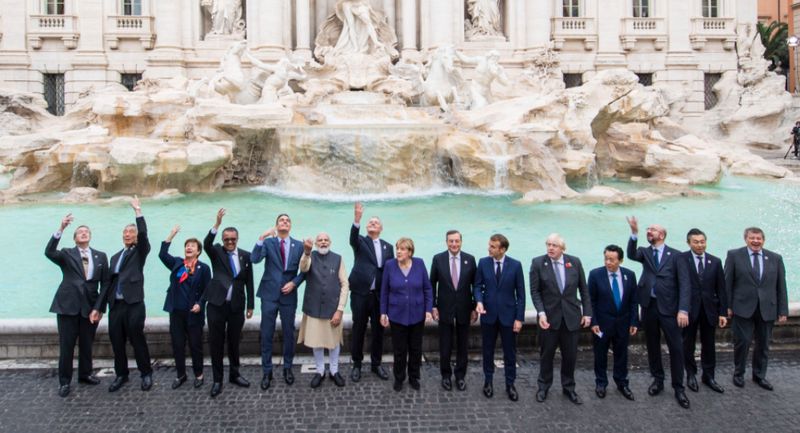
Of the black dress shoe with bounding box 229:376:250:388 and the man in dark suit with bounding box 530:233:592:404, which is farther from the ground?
the man in dark suit with bounding box 530:233:592:404

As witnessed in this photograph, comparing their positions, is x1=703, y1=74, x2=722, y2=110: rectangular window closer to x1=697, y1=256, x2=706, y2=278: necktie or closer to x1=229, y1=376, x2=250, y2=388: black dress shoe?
x1=697, y1=256, x2=706, y2=278: necktie

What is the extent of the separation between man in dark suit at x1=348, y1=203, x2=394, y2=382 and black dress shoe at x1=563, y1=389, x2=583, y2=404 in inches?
53.8

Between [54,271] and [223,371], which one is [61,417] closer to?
[223,371]

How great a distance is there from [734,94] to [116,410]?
23.8 meters

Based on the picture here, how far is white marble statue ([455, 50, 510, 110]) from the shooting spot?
1705 cm

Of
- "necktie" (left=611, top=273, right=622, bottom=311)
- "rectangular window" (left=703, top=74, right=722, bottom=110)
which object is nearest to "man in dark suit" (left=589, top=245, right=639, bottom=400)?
"necktie" (left=611, top=273, right=622, bottom=311)

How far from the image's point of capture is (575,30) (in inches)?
888

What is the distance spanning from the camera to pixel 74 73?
68.6 feet

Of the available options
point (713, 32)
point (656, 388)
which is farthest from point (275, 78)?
point (713, 32)

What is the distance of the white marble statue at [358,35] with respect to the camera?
19.6 meters

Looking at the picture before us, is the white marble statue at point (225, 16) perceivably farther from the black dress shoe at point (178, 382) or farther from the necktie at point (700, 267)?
the necktie at point (700, 267)

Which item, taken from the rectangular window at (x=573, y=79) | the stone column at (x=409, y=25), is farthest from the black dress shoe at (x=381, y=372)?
the rectangular window at (x=573, y=79)

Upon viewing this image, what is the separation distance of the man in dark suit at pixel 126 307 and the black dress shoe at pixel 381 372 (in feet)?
5.57

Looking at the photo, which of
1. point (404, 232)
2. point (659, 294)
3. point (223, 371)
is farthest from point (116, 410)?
point (404, 232)
